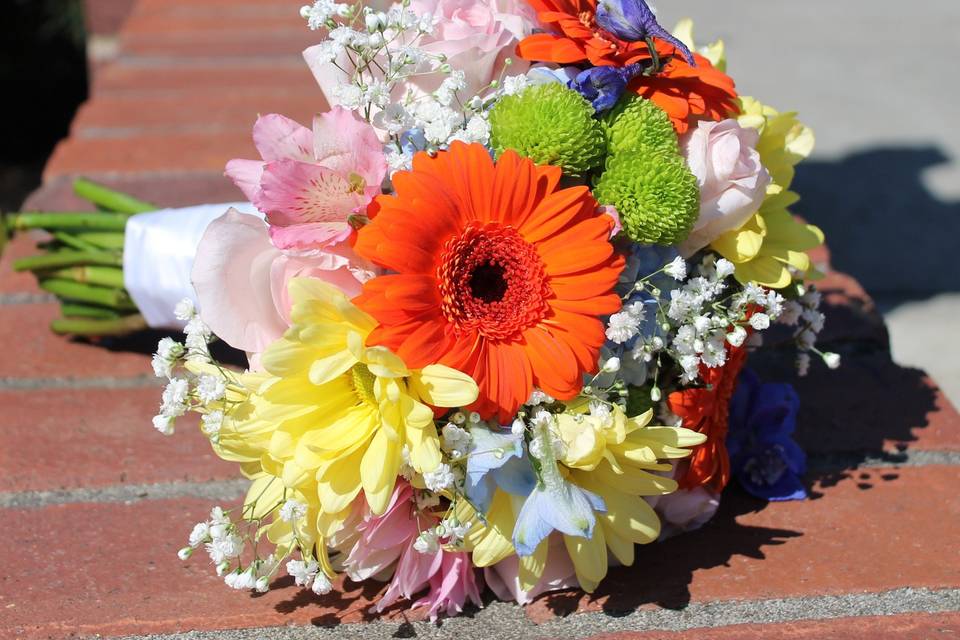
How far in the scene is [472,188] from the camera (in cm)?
88

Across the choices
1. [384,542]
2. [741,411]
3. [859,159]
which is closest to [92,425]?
[384,542]

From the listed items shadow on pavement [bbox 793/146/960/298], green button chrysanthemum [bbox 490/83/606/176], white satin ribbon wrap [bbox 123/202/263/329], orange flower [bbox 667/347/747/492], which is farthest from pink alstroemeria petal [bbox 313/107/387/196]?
shadow on pavement [bbox 793/146/960/298]

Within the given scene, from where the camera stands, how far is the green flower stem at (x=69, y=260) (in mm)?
1557

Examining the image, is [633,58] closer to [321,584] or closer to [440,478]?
[440,478]

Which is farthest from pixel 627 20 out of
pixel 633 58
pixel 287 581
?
pixel 287 581

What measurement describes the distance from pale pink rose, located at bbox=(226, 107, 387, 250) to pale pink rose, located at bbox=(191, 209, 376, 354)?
0.03 m

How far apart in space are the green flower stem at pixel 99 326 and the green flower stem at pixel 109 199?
0.18 metres

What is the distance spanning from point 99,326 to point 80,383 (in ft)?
0.36

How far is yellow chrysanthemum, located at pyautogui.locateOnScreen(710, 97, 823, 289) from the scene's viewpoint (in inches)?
39.4

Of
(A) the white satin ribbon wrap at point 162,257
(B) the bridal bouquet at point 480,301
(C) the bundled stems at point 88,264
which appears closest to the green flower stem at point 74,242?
(C) the bundled stems at point 88,264

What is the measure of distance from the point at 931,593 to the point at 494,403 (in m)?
0.45

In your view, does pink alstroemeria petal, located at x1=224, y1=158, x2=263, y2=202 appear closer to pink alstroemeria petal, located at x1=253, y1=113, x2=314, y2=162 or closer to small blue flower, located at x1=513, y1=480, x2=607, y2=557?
pink alstroemeria petal, located at x1=253, y1=113, x2=314, y2=162

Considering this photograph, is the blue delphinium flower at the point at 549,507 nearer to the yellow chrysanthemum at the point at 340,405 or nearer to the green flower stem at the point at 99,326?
the yellow chrysanthemum at the point at 340,405

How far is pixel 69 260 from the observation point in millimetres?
1563
